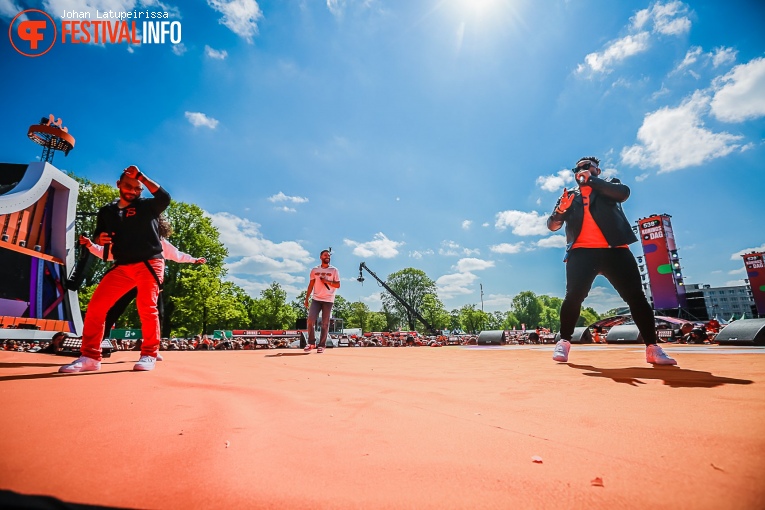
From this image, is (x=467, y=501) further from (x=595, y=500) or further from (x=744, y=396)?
(x=744, y=396)

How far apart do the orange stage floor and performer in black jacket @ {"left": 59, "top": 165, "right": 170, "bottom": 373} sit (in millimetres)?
1310

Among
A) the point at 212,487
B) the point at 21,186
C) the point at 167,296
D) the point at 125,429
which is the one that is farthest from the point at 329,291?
the point at 167,296

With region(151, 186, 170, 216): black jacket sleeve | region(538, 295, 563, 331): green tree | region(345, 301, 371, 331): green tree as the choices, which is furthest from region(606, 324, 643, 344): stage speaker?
region(538, 295, 563, 331): green tree

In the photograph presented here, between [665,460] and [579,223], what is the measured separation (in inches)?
149

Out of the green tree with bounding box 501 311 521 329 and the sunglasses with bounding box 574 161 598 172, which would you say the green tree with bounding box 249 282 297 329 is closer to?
the sunglasses with bounding box 574 161 598 172

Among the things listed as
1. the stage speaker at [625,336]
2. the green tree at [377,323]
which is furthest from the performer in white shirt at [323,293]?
the green tree at [377,323]

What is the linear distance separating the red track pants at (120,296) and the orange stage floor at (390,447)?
4.13 ft

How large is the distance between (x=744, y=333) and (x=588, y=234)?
5284 millimetres

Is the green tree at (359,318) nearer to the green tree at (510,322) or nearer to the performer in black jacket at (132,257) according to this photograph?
the green tree at (510,322)

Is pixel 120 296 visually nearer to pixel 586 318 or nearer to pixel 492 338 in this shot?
pixel 492 338

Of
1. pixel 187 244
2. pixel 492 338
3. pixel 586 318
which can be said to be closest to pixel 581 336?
pixel 492 338

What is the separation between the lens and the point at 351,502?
841 millimetres

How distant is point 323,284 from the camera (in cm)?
771

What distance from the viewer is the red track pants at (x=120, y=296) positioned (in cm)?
338
